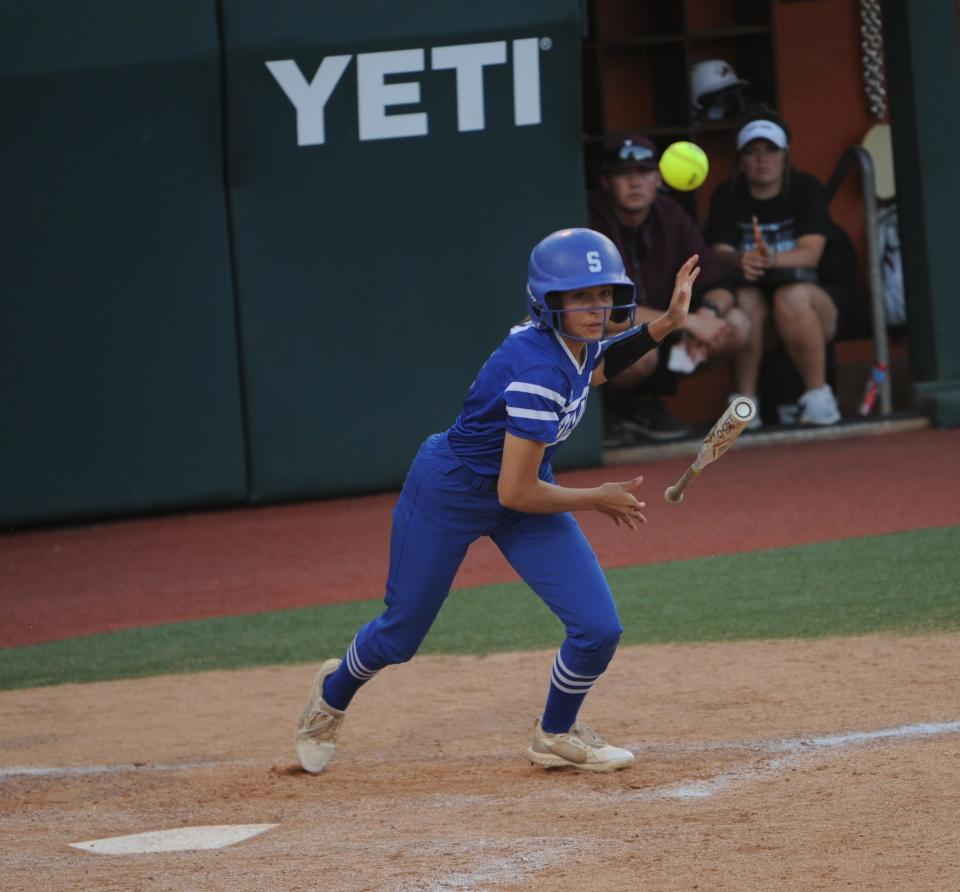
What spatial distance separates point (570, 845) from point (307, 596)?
3903 millimetres

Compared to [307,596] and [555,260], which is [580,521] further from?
[555,260]

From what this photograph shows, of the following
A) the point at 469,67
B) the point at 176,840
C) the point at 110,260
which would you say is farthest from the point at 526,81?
the point at 176,840

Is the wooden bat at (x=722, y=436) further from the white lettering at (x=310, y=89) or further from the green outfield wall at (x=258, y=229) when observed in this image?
the white lettering at (x=310, y=89)

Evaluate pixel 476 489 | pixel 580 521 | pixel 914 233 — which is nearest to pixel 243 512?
pixel 580 521

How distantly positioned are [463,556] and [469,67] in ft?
18.5

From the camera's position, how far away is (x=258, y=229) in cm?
958

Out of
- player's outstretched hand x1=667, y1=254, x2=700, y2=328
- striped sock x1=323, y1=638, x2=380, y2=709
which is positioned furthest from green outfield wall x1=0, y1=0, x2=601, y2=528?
player's outstretched hand x1=667, y1=254, x2=700, y2=328

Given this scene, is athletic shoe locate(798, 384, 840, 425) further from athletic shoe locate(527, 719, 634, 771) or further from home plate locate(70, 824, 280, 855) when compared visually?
home plate locate(70, 824, 280, 855)

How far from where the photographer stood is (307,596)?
7645 millimetres

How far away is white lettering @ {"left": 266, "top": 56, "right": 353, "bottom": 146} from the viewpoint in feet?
31.2

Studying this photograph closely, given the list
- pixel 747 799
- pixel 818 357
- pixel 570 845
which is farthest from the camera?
pixel 818 357

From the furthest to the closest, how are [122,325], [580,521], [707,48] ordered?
1. [707,48]
2. [122,325]
3. [580,521]

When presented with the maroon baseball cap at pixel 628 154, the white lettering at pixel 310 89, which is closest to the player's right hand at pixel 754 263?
the maroon baseball cap at pixel 628 154

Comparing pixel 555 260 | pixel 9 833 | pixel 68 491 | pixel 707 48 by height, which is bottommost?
pixel 9 833
